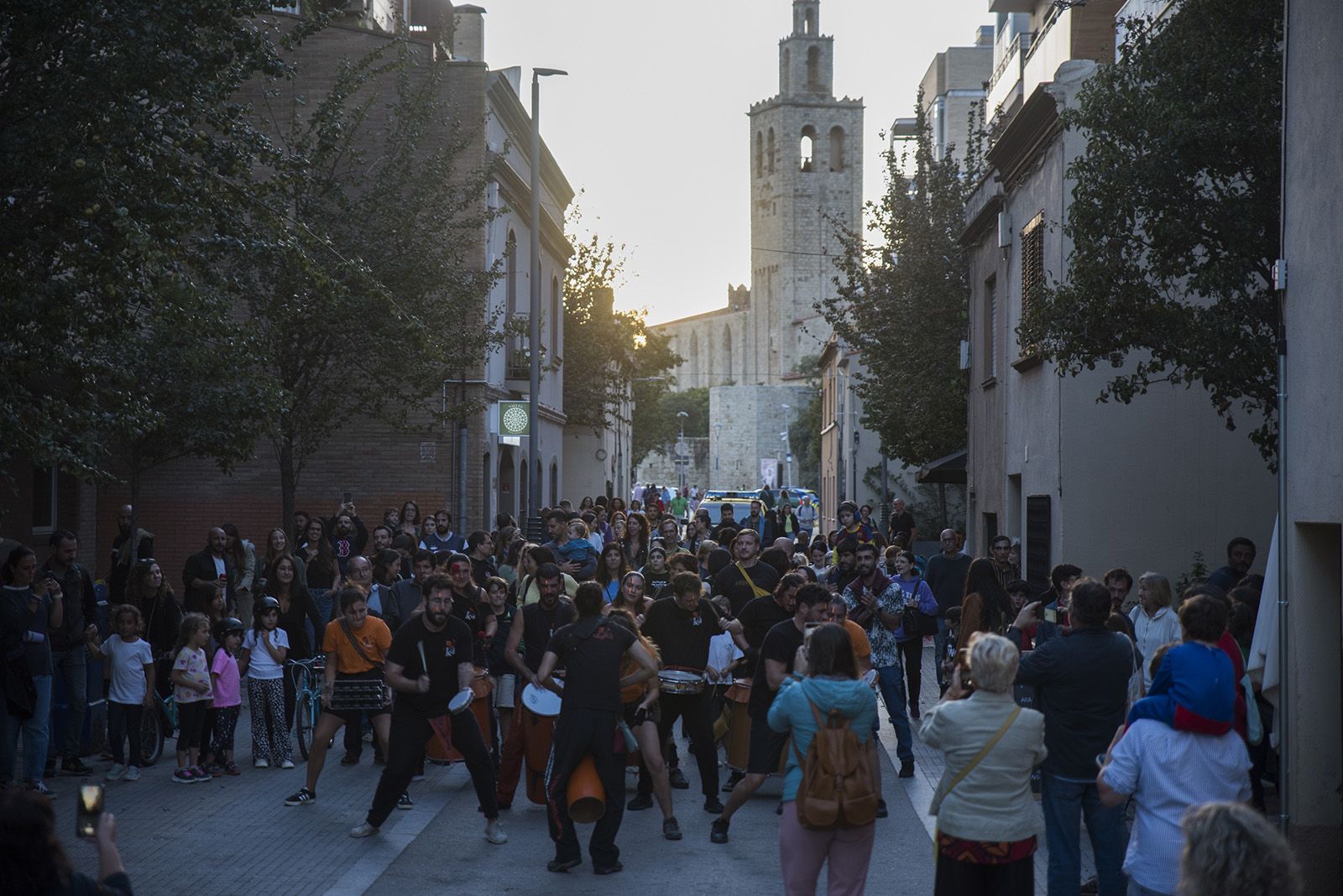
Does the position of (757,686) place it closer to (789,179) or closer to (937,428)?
(937,428)

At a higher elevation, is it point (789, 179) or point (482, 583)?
point (789, 179)

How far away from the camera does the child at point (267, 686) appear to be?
39.4 ft

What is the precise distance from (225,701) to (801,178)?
107 meters

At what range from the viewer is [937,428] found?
27438mm

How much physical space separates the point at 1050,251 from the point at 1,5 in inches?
429

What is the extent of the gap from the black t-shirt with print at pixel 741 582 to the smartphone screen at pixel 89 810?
29.8ft

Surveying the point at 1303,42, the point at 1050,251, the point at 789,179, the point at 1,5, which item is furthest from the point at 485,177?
the point at 789,179

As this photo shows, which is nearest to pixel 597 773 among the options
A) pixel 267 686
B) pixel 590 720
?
pixel 590 720

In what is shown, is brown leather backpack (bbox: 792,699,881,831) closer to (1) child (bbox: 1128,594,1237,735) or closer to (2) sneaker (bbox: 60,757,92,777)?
(1) child (bbox: 1128,594,1237,735)

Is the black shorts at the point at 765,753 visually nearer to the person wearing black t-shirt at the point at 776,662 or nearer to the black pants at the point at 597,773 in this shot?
the person wearing black t-shirt at the point at 776,662

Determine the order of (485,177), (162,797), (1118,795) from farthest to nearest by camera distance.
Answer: (485,177)
(162,797)
(1118,795)

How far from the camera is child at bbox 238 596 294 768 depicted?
39.4 ft

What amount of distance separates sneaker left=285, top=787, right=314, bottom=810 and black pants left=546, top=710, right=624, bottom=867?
7.90 feet

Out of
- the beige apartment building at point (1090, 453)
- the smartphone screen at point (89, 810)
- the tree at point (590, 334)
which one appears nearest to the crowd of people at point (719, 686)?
the smartphone screen at point (89, 810)
